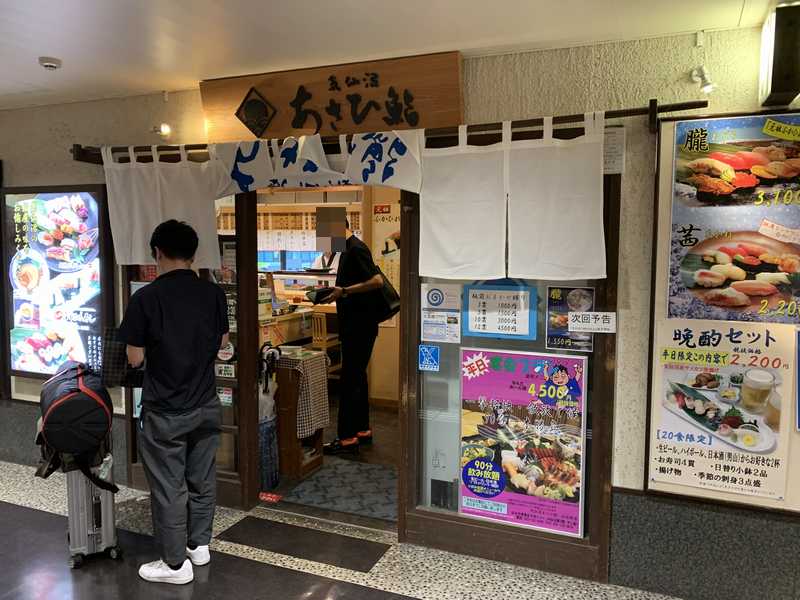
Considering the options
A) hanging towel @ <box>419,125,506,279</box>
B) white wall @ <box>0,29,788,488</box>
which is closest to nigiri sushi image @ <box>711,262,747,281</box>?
white wall @ <box>0,29,788,488</box>

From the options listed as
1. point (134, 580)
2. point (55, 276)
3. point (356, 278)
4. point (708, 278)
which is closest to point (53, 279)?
point (55, 276)

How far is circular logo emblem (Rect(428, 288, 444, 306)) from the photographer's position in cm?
367

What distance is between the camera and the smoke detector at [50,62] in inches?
145

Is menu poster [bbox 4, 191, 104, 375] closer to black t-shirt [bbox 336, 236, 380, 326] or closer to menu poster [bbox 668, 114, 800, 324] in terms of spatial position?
black t-shirt [bbox 336, 236, 380, 326]

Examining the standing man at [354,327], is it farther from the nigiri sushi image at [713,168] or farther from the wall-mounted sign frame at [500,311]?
the nigiri sushi image at [713,168]

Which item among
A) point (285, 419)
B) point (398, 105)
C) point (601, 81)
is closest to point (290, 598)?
point (285, 419)

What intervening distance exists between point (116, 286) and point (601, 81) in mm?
3847

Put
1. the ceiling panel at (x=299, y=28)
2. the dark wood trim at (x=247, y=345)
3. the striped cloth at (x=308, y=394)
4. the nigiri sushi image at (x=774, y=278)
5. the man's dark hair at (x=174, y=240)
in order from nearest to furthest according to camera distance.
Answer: the ceiling panel at (x=299, y=28) → the nigiri sushi image at (x=774, y=278) → the man's dark hair at (x=174, y=240) → the dark wood trim at (x=247, y=345) → the striped cloth at (x=308, y=394)

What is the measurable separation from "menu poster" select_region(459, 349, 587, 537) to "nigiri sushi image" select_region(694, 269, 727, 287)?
0.73 m

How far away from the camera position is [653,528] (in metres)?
→ 3.27

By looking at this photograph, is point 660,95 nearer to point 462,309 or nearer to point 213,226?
point 462,309

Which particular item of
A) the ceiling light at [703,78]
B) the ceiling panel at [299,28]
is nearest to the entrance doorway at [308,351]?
the ceiling panel at [299,28]

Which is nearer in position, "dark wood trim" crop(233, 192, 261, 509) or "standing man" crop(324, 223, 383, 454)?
"dark wood trim" crop(233, 192, 261, 509)

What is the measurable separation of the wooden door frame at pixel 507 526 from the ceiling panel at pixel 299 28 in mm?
828
